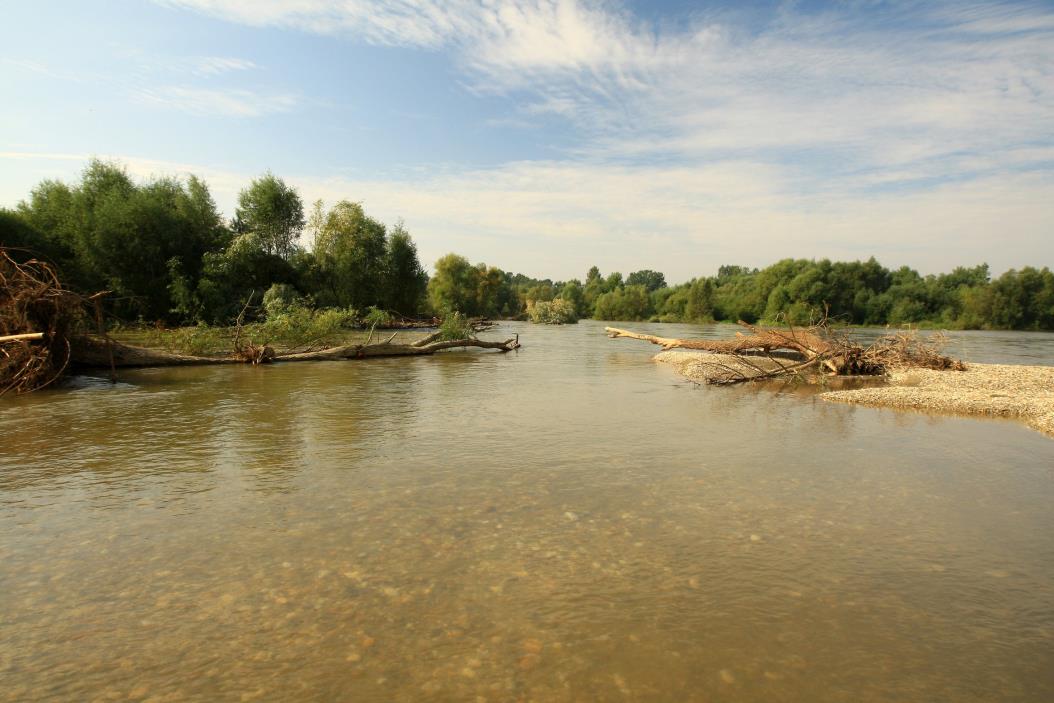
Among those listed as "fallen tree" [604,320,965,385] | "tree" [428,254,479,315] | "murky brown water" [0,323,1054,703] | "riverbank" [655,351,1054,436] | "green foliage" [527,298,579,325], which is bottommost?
"murky brown water" [0,323,1054,703]

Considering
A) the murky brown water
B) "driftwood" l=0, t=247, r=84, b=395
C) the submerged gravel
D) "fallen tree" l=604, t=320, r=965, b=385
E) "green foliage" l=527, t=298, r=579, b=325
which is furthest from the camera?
"green foliage" l=527, t=298, r=579, b=325

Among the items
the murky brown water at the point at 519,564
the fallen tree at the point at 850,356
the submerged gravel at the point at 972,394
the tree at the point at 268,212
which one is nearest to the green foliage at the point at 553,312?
the tree at the point at 268,212

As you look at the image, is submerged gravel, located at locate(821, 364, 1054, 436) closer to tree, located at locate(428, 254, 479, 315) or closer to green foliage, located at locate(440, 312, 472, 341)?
green foliage, located at locate(440, 312, 472, 341)

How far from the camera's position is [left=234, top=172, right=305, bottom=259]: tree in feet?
143

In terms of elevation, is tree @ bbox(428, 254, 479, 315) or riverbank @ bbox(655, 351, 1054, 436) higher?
tree @ bbox(428, 254, 479, 315)

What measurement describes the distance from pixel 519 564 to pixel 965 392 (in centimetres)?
1546

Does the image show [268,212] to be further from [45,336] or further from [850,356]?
[850,356]

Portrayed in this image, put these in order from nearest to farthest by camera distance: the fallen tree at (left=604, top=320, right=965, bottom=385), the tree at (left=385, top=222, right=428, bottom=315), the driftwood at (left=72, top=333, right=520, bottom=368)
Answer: the driftwood at (left=72, top=333, right=520, bottom=368) < the fallen tree at (left=604, top=320, right=965, bottom=385) < the tree at (left=385, top=222, right=428, bottom=315)

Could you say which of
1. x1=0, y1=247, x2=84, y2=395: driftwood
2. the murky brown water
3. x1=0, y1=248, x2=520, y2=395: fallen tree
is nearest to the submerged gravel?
the murky brown water

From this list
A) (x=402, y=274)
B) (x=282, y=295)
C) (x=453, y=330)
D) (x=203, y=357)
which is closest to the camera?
(x=203, y=357)

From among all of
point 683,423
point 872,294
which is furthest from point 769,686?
point 872,294

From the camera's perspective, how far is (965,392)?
48.6ft

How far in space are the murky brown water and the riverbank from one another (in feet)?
9.34

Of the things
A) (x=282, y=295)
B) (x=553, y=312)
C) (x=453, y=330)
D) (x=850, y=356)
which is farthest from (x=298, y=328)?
(x=553, y=312)
